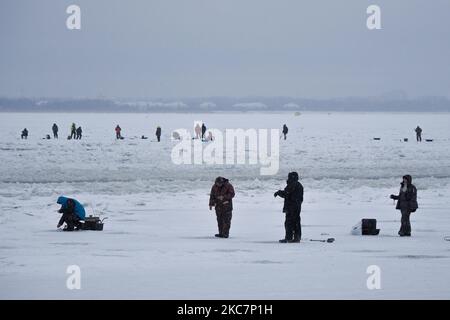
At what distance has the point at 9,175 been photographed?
3550cm

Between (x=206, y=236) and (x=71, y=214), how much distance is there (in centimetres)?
269

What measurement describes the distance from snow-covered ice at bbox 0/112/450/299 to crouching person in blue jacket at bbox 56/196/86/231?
286 mm

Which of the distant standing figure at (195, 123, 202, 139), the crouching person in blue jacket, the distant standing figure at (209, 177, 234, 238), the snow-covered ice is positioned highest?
the distant standing figure at (195, 123, 202, 139)

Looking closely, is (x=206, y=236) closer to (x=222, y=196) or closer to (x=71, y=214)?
(x=222, y=196)

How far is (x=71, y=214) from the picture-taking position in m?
18.6

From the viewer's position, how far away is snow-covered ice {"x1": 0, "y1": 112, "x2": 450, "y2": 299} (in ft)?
39.8

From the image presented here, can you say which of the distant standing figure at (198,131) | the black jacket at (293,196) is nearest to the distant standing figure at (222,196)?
the black jacket at (293,196)

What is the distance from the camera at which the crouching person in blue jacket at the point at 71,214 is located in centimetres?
1833

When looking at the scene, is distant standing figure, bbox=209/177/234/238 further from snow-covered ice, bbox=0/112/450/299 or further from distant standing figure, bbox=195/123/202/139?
distant standing figure, bbox=195/123/202/139

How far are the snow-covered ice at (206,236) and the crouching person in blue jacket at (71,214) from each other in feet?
0.94

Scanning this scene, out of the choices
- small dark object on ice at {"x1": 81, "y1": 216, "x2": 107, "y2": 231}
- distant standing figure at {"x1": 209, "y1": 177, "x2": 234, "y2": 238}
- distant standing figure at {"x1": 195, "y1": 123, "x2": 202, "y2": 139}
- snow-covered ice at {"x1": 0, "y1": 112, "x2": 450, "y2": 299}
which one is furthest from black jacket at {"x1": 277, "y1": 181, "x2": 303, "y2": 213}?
distant standing figure at {"x1": 195, "y1": 123, "x2": 202, "y2": 139}

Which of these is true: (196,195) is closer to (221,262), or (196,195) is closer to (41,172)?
(41,172)

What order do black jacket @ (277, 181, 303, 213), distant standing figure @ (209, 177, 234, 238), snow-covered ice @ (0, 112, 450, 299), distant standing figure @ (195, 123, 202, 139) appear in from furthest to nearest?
distant standing figure @ (195, 123, 202, 139) < distant standing figure @ (209, 177, 234, 238) < black jacket @ (277, 181, 303, 213) < snow-covered ice @ (0, 112, 450, 299)
